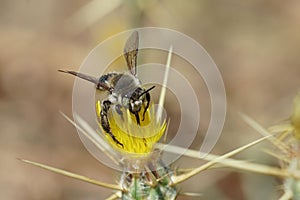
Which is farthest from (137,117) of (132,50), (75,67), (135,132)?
(75,67)

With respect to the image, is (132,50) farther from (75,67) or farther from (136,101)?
(75,67)

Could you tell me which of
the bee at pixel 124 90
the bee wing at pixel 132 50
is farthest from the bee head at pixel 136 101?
the bee wing at pixel 132 50

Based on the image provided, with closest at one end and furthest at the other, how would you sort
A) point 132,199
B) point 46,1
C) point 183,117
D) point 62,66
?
point 132,199
point 183,117
point 62,66
point 46,1

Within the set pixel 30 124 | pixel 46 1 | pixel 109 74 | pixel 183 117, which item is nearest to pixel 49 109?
pixel 30 124

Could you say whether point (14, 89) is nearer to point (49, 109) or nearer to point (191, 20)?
point (49, 109)

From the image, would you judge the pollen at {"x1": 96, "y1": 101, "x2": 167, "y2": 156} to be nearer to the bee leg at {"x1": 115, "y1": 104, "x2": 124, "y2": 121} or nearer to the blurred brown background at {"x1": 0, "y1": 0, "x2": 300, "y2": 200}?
the bee leg at {"x1": 115, "y1": 104, "x2": 124, "y2": 121}

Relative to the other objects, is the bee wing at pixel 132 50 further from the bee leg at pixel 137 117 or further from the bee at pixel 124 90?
the bee leg at pixel 137 117
